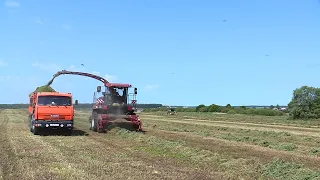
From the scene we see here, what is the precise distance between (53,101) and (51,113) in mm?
844

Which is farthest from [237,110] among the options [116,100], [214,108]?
[116,100]

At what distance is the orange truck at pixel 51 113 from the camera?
78.2 ft

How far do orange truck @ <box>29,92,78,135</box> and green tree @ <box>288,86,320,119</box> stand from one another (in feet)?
126

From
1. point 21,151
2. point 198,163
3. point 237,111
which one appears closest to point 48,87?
point 21,151

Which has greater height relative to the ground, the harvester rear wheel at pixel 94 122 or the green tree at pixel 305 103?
the green tree at pixel 305 103

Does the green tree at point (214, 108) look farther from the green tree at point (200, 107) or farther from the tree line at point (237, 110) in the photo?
the green tree at point (200, 107)

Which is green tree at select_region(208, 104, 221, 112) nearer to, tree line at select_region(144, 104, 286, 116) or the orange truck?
tree line at select_region(144, 104, 286, 116)

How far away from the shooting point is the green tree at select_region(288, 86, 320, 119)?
2165 inches

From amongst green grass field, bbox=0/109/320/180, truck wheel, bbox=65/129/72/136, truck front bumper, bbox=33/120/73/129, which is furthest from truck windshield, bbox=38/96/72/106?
green grass field, bbox=0/109/320/180

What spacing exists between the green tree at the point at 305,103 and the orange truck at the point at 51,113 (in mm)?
38420

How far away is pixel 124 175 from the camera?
35.7 ft

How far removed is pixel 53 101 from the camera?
965 inches

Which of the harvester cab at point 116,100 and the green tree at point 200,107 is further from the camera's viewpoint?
the green tree at point 200,107

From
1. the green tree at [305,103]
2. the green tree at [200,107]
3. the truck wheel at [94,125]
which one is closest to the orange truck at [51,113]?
the truck wheel at [94,125]
